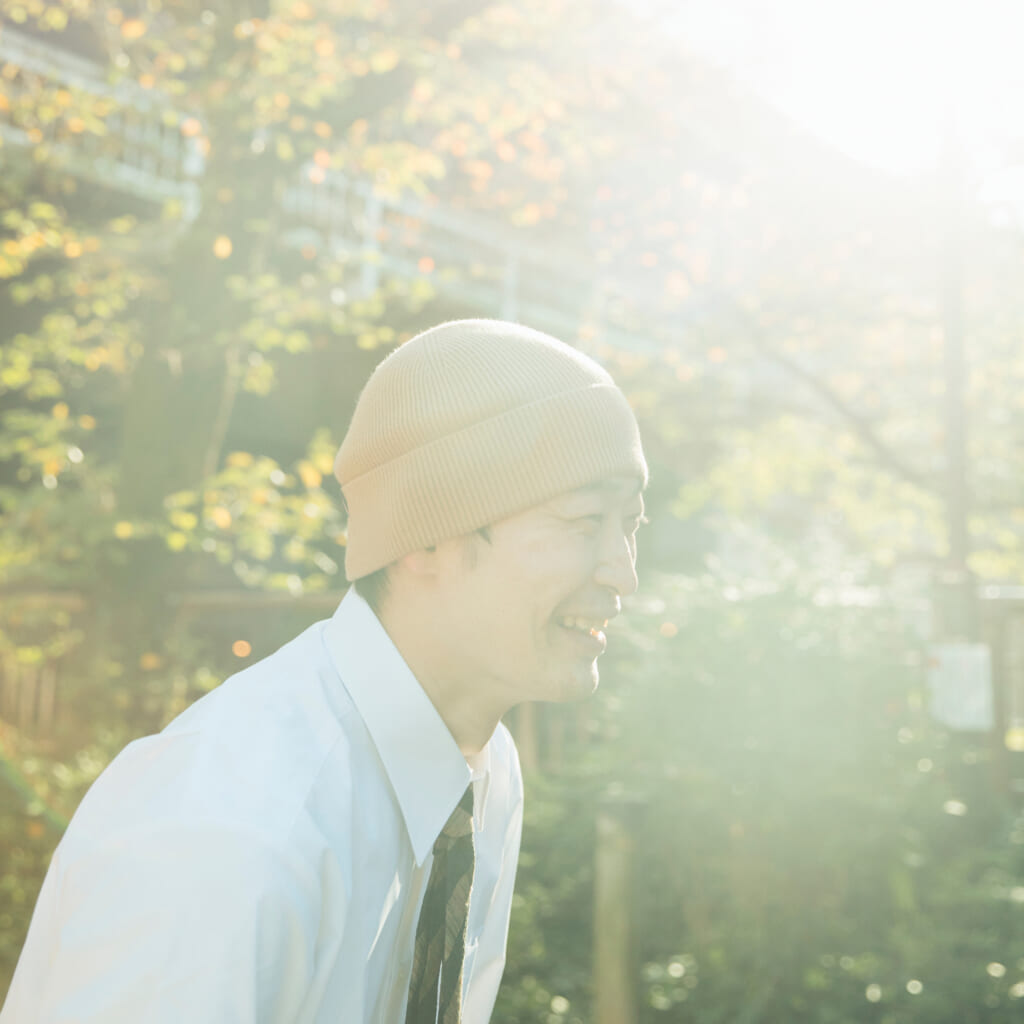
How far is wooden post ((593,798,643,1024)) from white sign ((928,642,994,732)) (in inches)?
91.2

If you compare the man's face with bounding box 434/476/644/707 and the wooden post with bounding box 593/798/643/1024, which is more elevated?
the man's face with bounding box 434/476/644/707

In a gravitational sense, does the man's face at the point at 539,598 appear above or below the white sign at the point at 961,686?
above

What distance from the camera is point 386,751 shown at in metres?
1.68

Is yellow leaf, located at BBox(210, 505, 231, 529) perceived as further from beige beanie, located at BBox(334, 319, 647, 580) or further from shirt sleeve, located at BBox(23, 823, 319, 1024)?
shirt sleeve, located at BBox(23, 823, 319, 1024)

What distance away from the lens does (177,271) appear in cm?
619

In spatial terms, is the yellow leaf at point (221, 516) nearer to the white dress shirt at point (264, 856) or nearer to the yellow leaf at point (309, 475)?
the yellow leaf at point (309, 475)

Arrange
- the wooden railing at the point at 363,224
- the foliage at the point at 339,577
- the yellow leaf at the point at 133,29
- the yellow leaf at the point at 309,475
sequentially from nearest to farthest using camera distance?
1. the foliage at the point at 339,577
2. the yellow leaf at the point at 309,475
3. the yellow leaf at the point at 133,29
4. the wooden railing at the point at 363,224

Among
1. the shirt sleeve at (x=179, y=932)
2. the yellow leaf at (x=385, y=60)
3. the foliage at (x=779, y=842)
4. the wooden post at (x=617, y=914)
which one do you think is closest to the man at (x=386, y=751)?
the shirt sleeve at (x=179, y=932)

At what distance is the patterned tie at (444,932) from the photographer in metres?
1.68

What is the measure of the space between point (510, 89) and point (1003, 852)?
238 inches

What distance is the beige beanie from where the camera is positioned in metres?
1.82

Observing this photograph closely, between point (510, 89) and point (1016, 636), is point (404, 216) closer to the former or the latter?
point (510, 89)

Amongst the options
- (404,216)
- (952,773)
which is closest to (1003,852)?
(952,773)

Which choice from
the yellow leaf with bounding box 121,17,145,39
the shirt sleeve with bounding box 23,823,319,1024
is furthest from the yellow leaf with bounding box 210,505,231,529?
the shirt sleeve with bounding box 23,823,319,1024
